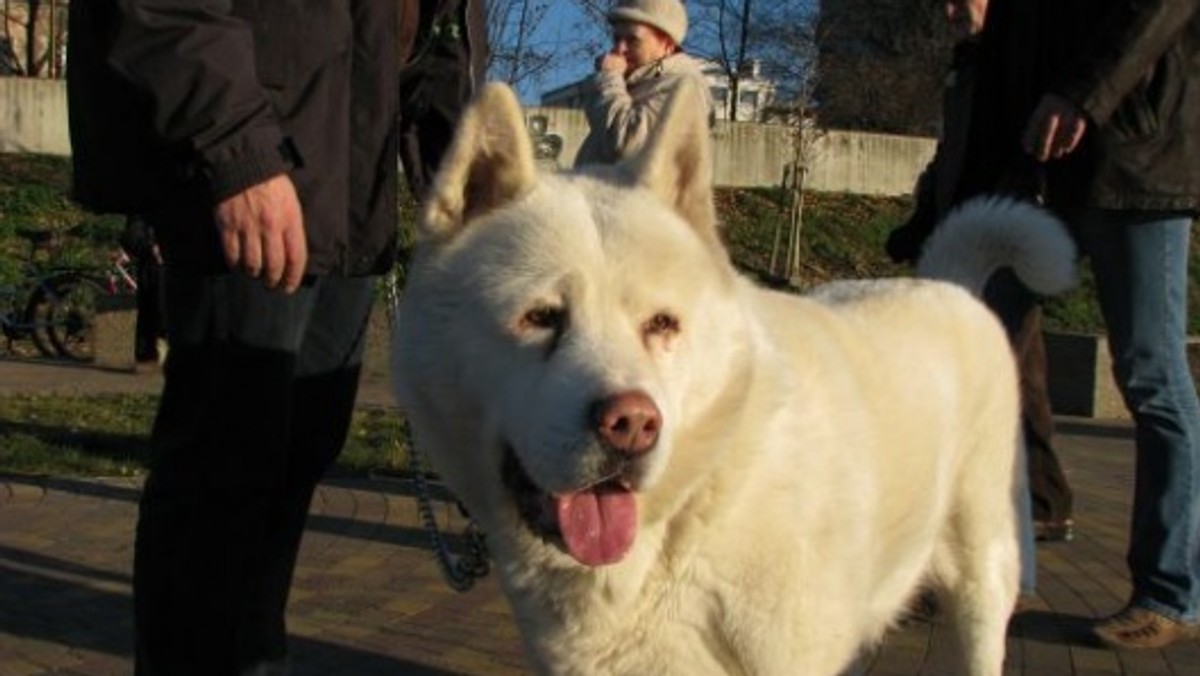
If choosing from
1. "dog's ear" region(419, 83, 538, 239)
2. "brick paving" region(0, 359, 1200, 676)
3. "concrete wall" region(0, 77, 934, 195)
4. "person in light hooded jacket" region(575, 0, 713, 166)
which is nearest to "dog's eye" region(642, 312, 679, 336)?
"dog's ear" region(419, 83, 538, 239)

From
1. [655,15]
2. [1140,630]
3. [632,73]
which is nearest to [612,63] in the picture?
[632,73]

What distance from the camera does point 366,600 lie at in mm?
4871

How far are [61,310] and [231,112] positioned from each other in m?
13.2

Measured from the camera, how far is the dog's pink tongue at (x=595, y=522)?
265cm

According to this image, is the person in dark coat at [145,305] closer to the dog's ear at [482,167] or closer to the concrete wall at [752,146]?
the dog's ear at [482,167]

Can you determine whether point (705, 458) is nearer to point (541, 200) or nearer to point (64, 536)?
point (541, 200)

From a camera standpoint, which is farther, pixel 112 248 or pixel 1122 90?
pixel 112 248

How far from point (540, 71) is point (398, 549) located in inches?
370

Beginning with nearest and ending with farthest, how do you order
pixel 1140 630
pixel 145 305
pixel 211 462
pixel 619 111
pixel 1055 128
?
pixel 211 462
pixel 1055 128
pixel 1140 630
pixel 619 111
pixel 145 305

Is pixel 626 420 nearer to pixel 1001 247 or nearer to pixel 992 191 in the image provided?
pixel 1001 247

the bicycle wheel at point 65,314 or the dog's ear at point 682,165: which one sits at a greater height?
the dog's ear at point 682,165

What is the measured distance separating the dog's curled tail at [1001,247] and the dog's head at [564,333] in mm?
1550

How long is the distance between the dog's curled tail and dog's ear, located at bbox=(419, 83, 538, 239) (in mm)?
1878

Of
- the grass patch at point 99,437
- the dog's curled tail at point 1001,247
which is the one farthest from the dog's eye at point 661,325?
the grass patch at point 99,437
